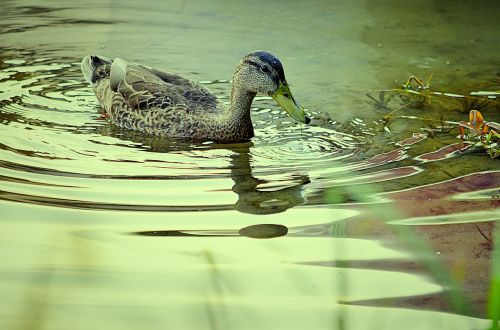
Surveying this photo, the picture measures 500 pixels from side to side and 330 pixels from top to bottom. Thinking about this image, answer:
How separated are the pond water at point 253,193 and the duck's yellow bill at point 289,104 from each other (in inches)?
5.1

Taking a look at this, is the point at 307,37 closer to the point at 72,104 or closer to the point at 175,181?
the point at 72,104

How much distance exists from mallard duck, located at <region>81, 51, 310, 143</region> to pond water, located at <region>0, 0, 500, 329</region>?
135 mm

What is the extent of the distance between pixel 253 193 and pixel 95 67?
2.61 metres

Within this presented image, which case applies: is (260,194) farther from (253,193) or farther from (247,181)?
(247,181)

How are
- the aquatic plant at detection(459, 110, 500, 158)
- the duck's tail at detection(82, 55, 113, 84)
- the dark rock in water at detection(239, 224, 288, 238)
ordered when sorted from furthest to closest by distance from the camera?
the duck's tail at detection(82, 55, 113, 84) → the aquatic plant at detection(459, 110, 500, 158) → the dark rock in water at detection(239, 224, 288, 238)

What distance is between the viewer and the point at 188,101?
6.86m

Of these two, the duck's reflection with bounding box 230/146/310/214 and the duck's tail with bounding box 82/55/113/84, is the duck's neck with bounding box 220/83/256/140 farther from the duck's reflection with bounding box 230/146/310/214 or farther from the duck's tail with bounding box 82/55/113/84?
the duck's tail with bounding box 82/55/113/84

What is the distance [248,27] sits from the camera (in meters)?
8.98

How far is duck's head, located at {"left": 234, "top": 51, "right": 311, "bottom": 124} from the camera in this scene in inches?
256

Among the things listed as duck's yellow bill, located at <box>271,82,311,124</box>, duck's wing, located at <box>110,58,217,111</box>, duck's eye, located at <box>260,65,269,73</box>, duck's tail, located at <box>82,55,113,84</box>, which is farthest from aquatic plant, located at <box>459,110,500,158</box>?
duck's tail, located at <box>82,55,113,84</box>

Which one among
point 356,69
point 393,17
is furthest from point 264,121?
point 393,17

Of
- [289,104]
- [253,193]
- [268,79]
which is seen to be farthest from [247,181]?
[268,79]

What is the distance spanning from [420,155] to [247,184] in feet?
3.64

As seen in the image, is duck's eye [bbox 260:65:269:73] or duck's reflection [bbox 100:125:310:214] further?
duck's eye [bbox 260:65:269:73]
